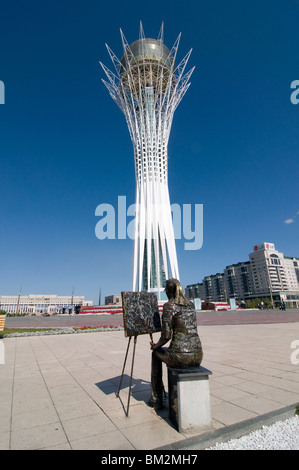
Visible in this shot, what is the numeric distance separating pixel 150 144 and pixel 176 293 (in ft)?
130

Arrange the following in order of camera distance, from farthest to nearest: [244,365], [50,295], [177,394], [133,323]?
[50,295]
[244,365]
[133,323]
[177,394]

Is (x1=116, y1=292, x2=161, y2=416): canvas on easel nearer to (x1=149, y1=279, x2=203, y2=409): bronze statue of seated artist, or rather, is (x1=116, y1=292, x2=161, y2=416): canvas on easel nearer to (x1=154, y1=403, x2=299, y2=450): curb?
(x1=149, y1=279, x2=203, y2=409): bronze statue of seated artist

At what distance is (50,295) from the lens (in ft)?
522

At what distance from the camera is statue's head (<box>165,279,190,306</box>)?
351 centimetres

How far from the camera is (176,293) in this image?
11.8 ft

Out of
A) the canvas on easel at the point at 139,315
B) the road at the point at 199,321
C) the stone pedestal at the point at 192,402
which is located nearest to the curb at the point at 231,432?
the stone pedestal at the point at 192,402

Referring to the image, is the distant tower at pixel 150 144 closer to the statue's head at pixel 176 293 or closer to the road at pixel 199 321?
the road at pixel 199 321

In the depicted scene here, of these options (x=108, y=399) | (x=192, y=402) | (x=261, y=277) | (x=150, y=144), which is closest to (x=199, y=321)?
(x=108, y=399)

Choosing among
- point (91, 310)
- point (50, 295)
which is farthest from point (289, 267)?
point (50, 295)

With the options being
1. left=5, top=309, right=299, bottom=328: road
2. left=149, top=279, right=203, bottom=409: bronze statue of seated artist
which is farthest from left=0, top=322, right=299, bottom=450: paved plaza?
left=5, top=309, right=299, bottom=328: road
